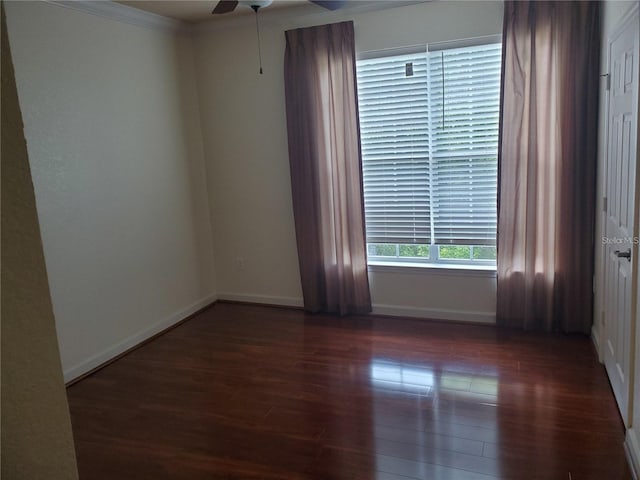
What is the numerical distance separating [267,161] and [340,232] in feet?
3.41

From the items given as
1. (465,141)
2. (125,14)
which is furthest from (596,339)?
(125,14)

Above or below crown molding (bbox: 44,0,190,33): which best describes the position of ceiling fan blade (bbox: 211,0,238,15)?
below

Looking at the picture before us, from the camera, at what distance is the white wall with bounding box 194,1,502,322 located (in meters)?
4.12

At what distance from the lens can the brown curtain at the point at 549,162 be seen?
139 inches

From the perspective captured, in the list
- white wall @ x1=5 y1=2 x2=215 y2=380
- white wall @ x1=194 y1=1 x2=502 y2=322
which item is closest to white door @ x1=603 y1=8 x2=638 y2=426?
white wall @ x1=194 y1=1 x2=502 y2=322

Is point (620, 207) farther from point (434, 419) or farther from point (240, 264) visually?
point (240, 264)

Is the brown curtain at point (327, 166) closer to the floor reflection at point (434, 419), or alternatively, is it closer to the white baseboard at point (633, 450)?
the floor reflection at point (434, 419)

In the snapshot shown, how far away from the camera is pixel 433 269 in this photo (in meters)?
4.31

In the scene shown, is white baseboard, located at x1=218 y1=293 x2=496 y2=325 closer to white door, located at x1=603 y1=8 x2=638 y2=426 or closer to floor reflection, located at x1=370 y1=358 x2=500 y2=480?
floor reflection, located at x1=370 y1=358 x2=500 y2=480

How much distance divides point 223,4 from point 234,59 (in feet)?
5.33

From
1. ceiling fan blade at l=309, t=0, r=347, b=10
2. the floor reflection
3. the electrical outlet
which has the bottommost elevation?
the floor reflection

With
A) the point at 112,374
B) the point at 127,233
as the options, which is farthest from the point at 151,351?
the point at 127,233

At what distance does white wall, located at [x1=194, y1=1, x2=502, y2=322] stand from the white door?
1196 mm

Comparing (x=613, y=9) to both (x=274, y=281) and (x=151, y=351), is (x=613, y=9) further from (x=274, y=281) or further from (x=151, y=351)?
(x=151, y=351)
